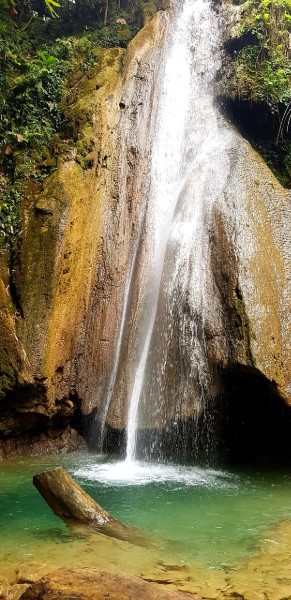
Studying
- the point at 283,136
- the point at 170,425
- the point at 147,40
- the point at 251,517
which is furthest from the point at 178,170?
the point at 251,517

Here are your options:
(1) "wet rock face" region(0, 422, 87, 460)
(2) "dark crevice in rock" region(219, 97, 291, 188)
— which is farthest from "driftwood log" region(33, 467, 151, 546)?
(2) "dark crevice in rock" region(219, 97, 291, 188)

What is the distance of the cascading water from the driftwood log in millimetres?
2997

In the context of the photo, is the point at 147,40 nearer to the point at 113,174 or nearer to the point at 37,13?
the point at 37,13

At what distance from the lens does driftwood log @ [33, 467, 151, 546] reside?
16.2ft

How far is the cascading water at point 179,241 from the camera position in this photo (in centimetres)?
816

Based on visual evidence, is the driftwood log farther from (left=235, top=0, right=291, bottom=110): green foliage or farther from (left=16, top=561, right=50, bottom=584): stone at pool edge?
(left=235, top=0, right=291, bottom=110): green foliage

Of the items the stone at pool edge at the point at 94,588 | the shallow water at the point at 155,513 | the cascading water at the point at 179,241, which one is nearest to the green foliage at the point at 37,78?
the cascading water at the point at 179,241

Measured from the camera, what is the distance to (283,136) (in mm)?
12000

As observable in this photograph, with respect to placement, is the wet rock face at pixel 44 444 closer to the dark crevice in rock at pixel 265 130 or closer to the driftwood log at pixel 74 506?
the driftwood log at pixel 74 506

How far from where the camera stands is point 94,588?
3232mm

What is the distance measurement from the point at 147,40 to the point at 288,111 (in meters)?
4.76

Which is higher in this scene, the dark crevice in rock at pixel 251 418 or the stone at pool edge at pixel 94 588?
the dark crevice in rock at pixel 251 418

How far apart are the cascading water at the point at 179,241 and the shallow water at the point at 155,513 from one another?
106 cm

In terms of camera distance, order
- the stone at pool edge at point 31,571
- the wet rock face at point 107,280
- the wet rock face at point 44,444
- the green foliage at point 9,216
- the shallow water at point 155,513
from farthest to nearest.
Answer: the green foliage at point 9,216
the wet rock face at point 44,444
the wet rock face at point 107,280
the shallow water at point 155,513
the stone at pool edge at point 31,571
